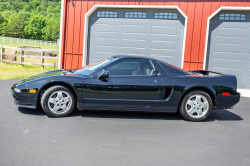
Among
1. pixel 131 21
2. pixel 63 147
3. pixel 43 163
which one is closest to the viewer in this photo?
pixel 43 163

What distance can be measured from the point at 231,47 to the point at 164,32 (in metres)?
2.66

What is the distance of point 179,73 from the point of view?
5.46 metres

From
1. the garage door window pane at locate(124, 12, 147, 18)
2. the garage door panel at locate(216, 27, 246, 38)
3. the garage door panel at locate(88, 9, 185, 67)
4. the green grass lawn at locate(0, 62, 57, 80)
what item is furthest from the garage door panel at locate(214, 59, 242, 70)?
the green grass lawn at locate(0, 62, 57, 80)

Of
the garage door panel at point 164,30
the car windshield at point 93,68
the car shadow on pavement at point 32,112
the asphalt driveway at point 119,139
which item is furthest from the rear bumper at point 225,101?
the garage door panel at point 164,30

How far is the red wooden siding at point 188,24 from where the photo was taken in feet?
33.4

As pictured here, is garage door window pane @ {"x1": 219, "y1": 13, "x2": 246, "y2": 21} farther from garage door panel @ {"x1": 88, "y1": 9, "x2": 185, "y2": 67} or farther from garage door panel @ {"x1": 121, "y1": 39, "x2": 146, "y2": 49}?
garage door panel @ {"x1": 121, "y1": 39, "x2": 146, "y2": 49}

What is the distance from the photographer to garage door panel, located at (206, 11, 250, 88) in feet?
33.2

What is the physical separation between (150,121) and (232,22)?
6.85 meters

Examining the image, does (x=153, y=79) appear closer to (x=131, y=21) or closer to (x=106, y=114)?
(x=106, y=114)

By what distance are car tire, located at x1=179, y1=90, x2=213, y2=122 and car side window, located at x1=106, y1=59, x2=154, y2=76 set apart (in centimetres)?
95

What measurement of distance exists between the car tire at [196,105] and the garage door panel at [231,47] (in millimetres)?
5466

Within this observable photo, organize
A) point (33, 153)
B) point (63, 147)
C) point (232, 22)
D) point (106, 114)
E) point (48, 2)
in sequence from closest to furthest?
1. point (33, 153)
2. point (63, 147)
3. point (106, 114)
4. point (232, 22)
5. point (48, 2)

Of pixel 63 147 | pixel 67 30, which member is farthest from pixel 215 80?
pixel 67 30

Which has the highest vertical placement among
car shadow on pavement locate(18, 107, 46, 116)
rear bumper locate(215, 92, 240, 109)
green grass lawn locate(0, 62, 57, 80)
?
rear bumper locate(215, 92, 240, 109)
